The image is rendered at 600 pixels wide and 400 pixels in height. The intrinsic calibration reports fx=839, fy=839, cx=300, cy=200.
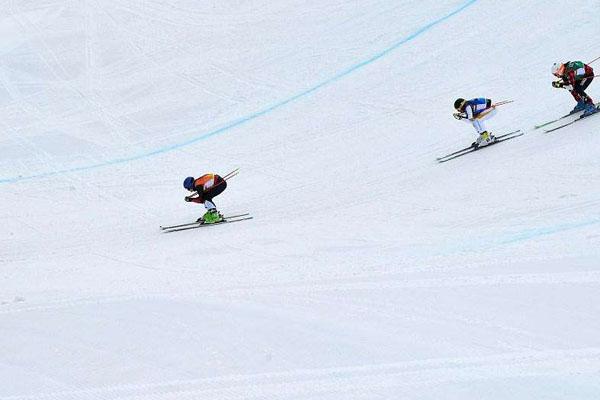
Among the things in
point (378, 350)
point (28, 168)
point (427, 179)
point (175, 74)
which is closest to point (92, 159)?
point (28, 168)

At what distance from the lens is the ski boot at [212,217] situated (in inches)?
444

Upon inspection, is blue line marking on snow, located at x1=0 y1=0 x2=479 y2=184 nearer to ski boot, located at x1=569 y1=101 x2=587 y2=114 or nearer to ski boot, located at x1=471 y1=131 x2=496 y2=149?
ski boot, located at x1=471 y1=131 x2=496 y2=149

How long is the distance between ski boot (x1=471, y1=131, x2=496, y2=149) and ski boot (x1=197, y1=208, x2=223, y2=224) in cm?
390

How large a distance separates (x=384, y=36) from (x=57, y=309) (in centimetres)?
1349

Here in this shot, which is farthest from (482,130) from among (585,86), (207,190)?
(207,190)

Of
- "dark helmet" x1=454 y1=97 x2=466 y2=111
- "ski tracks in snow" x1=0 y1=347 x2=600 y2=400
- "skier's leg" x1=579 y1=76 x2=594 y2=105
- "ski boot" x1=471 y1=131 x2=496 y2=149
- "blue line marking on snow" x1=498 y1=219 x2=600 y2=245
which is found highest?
"dark helmet" x1=454 y1=97 x2=466 y2=111

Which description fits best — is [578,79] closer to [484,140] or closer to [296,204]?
[484,140]

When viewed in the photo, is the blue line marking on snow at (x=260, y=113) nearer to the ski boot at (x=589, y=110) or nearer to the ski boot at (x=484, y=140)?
the ski boot at (x=484, y=140)

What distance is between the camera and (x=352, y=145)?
14289 millimetres

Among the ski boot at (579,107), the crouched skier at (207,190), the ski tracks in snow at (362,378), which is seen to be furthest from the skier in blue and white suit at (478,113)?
the ski tracks in snow at (362,378)

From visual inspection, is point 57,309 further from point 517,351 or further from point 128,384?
point 517,351

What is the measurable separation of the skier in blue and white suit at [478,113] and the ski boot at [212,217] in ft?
→ 12.2

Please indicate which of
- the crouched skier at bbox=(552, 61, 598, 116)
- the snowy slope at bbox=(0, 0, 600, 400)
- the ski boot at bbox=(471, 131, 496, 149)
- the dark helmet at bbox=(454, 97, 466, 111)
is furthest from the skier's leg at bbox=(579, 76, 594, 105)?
the dark helmet at bbox=(454, 97, 466, 111)

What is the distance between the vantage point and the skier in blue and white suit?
473 inches
